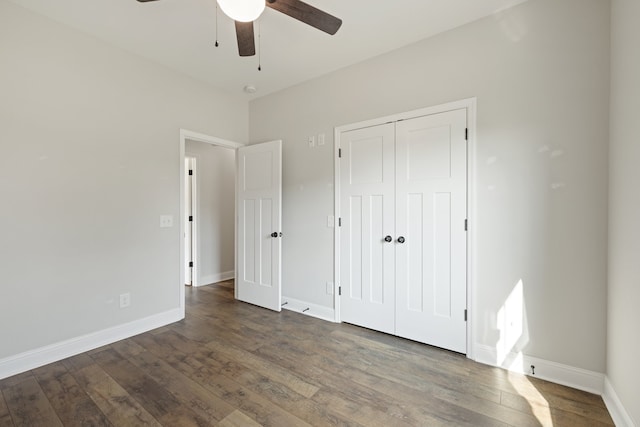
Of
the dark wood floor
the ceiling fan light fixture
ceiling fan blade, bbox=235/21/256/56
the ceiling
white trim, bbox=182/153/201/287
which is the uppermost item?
the ceiling

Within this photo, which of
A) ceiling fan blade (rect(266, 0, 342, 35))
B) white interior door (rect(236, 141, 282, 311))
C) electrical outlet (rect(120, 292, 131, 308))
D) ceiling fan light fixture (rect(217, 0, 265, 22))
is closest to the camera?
ceiling fan light fixture (rect(217, 0, 265, 22))

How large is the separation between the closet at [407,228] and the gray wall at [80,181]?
6.32 ft

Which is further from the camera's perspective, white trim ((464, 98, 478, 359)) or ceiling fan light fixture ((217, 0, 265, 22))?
white trim ((464, 98, 478, 359))

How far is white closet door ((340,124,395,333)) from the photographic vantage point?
264 cm

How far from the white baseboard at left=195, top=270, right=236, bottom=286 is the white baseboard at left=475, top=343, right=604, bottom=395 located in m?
3.40

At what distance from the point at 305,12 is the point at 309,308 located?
277 cm

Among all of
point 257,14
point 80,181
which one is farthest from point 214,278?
point 257,14

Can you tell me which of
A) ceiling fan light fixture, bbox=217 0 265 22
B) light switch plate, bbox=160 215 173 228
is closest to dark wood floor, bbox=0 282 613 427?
light switch plate, bbox=160 215 173 228

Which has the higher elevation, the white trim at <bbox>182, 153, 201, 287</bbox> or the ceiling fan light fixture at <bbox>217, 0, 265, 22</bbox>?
the ceiling fan light fixture at <bbox>217, 0, 265, 22</bbox>

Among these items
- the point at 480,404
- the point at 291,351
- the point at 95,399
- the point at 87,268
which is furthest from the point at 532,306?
the point at 87,268

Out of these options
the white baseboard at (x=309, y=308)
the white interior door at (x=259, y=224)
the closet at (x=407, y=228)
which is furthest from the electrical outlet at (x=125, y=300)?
the closet at (x=407, y=228)

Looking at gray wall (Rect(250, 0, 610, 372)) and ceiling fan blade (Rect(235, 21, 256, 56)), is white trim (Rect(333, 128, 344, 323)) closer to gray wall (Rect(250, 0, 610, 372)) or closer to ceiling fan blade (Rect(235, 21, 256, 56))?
gray wall (Rect(250, 0, 610, 372))

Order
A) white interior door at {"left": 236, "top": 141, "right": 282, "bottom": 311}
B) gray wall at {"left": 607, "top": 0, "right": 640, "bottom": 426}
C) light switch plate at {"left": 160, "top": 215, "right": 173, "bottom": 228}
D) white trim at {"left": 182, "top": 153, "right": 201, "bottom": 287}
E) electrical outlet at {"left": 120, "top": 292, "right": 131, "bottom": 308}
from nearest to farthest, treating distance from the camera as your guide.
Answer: gray wall at {"left": 607, "top": 0, "right": 640, "bottom": 426}, electrical outlet at {"left": 120, "top": 292, "right": 131, "bottom": 308}, light switch plate at {"left": 160, "top": 215, "right": 173, "bottom": 228}, white interior door at {"left": 236, "top": 141, "right": 282, "bottom": 311}, white trim at {"left": 182, "top": 153, "right": 201, "bottom": 287}

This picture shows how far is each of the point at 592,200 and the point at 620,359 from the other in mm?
953
